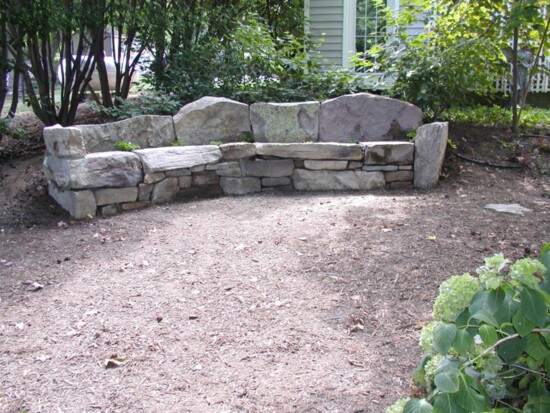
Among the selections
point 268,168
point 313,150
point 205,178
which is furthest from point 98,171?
point 313,150

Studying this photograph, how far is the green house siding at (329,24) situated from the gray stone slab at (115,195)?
19.6ft

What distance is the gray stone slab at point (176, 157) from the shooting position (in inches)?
199

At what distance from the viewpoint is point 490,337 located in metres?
1.37

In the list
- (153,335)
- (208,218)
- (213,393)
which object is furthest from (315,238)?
(213,393)

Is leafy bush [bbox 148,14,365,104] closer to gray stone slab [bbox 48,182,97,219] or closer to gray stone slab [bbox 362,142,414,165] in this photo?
gray stone slab [bbox 362,142,414,165]

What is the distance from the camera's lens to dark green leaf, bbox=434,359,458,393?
49.7 inches

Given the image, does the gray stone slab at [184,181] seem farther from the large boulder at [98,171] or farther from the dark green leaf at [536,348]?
the dark green leaf at [536,348]

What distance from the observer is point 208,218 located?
15.5ft

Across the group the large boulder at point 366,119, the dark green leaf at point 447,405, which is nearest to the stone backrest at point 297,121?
the large boulder at point 366,119

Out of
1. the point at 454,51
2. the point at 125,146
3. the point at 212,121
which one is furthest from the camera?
the point at 454,51

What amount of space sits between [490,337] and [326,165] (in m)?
4.25

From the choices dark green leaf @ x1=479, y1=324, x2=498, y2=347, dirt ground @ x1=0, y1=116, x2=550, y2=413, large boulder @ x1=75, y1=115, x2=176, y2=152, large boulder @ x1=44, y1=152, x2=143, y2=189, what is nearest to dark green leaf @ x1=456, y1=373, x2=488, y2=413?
dark green leaf @ x1=479, y1=324, x2=498, y2=347

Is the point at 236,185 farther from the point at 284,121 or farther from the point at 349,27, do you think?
the point at 349,27

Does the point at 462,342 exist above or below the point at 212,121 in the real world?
above
